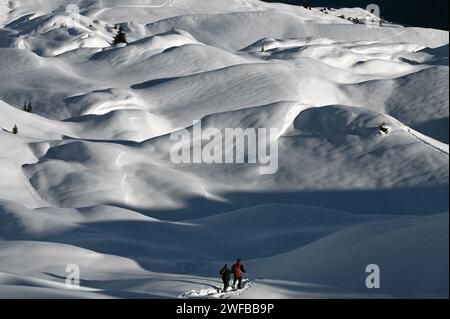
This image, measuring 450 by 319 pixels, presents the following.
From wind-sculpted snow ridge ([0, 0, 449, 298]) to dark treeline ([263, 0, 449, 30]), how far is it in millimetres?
75023

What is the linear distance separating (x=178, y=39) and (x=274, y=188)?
21951 millimetres

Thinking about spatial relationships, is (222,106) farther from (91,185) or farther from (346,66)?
(346,66)

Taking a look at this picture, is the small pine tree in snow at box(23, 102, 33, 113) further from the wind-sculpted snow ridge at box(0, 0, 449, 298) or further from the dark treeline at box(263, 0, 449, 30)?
the dark treeline at box(263, 0, 449, 30)

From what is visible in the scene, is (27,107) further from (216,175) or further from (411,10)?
(411,10)

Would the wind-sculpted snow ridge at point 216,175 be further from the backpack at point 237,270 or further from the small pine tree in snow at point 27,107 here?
the small pine tree in snow at point 27,107

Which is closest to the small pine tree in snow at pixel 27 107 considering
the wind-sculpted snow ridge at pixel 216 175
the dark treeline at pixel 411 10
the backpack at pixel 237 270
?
the wind-sculpted snow ridge at pixel 216 175

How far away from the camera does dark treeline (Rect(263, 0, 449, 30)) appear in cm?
12056

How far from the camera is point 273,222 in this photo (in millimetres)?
22109

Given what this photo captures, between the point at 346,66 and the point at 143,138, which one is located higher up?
the point at 346,66

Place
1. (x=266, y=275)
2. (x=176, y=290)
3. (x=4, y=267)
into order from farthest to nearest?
(x=4, y=267)
(x=266, y=275)
(x=176, y=290)

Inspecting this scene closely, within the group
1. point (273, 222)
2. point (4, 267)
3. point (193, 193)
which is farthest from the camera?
point (193, 193)

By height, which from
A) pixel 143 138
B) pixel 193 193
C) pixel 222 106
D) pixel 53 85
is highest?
pixel 53 85

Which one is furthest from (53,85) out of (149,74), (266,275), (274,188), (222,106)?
(266,275)

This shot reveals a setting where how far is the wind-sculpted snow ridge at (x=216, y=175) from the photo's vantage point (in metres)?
14.9
